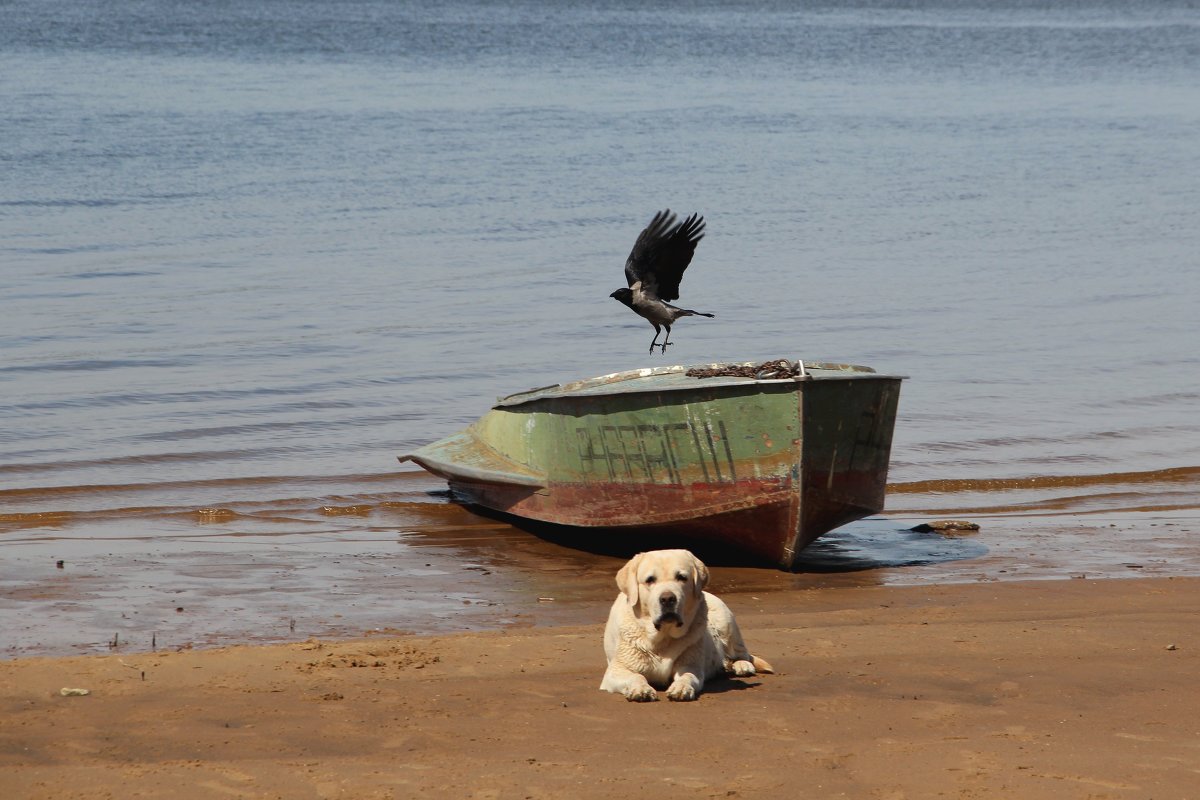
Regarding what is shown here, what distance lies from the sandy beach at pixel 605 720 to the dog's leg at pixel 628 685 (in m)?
0.07

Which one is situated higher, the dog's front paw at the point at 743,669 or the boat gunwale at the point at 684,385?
the boat gunwale at the point at 684,385

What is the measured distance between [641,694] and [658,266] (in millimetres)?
5310

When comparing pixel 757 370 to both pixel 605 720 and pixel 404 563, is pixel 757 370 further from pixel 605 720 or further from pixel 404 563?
pixel 605 720

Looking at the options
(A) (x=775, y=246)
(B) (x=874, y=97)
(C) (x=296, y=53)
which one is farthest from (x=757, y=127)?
(C) (x=296, y=53)

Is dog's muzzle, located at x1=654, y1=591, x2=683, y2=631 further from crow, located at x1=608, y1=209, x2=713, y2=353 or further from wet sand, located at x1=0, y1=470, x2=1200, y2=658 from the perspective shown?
crow, located at x1=608, y1=209, x2=713, y2=353

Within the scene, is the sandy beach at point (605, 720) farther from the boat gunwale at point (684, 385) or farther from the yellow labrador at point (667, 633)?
the boat gunwale at point (684, 385)

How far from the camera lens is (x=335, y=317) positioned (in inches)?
711

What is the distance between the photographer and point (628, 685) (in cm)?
579

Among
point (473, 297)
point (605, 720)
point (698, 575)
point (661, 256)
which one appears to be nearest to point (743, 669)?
point (698, 575)

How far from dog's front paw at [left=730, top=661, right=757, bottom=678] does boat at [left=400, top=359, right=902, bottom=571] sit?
8.30ft

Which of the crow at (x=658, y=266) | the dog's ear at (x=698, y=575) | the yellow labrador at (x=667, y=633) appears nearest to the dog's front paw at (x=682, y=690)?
the yellow labrador at (x=667, y=633)

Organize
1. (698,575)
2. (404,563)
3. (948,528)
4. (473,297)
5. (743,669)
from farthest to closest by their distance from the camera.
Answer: (473,297), (948,528), (404,563), (743,669), (698,575)

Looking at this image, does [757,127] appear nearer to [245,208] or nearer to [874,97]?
[874,97]

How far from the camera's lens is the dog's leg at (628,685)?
5746mm
